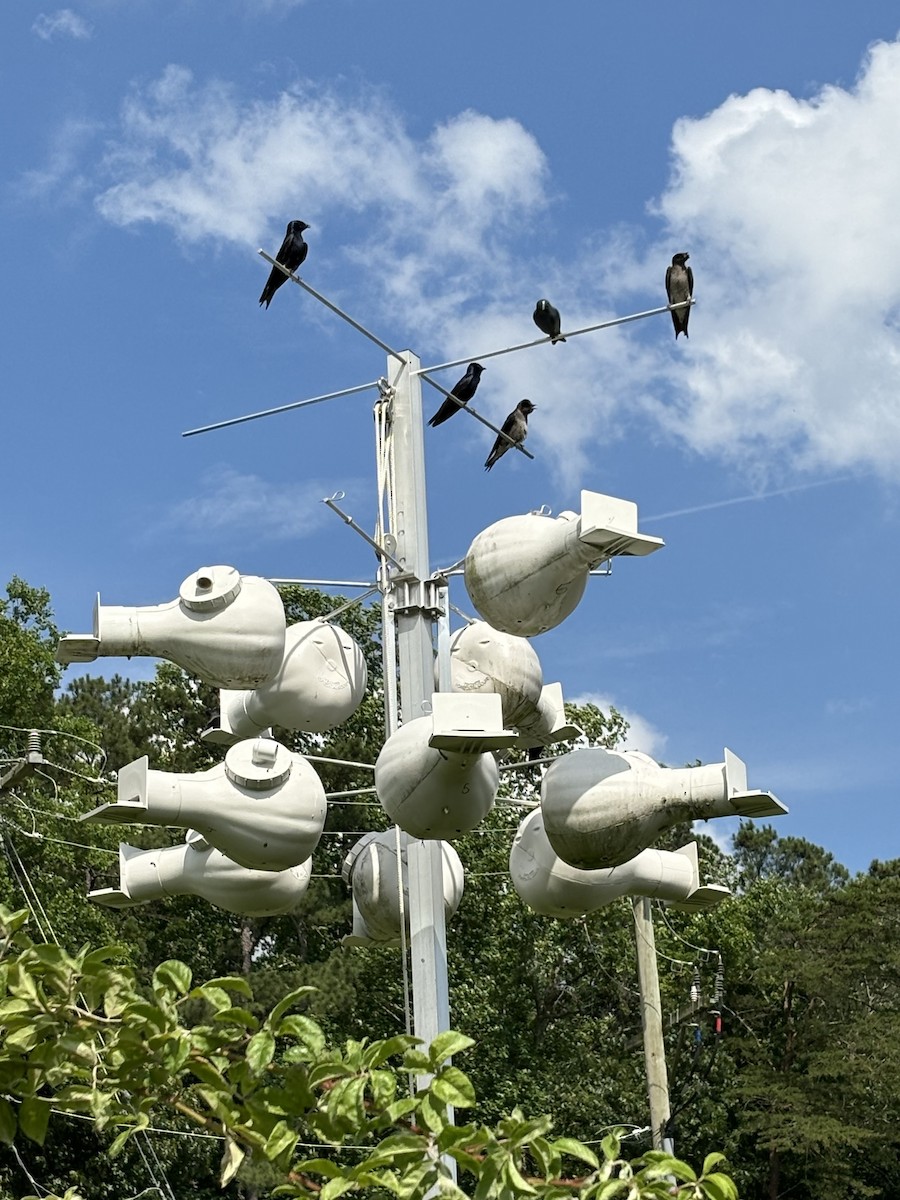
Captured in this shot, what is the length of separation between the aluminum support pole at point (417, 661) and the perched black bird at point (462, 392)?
0.33m

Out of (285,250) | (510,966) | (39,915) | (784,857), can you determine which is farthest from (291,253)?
(784,857)

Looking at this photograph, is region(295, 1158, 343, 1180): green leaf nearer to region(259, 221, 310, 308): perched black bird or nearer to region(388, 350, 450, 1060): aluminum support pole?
region(388, 350, 450, 1060): aluminum support pole

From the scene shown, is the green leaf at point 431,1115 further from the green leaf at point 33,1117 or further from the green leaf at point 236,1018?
the green leaf at point 33,1117

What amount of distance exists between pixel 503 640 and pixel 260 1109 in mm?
4306

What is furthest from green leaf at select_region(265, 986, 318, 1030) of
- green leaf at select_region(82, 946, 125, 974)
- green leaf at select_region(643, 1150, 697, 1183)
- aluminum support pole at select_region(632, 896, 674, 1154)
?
aluminum support pole at select_region(632, 896, 674, 1154)

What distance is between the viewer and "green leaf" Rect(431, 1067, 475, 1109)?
9.29 ft

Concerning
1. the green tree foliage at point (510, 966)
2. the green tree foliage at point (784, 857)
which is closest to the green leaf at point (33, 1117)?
the green tree foliage at point (510, 966)

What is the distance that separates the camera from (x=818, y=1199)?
29000mm

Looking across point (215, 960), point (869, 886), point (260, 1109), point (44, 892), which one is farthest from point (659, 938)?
point (260, 1109)

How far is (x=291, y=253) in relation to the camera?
24.7 feet

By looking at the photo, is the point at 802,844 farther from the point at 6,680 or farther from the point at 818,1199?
the point at 6,680

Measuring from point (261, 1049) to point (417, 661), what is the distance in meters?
3.73

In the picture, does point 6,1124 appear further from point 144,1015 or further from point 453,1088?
point 453,1088

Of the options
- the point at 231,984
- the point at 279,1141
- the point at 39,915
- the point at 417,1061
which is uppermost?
the point at 39,915
